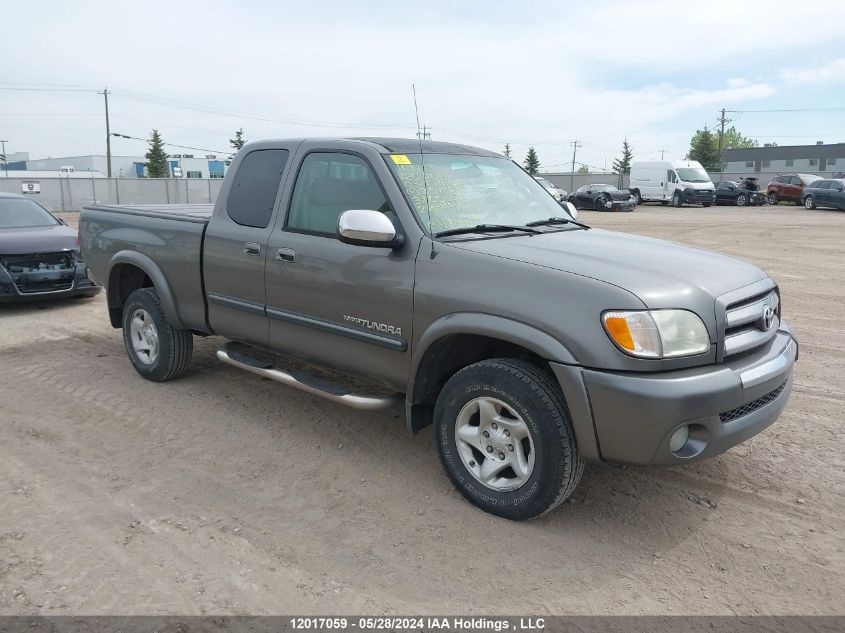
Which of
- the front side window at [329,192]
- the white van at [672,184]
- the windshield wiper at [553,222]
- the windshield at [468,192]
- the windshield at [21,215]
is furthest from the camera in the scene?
the white van at [672,184]

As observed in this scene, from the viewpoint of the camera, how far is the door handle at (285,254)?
4.39m

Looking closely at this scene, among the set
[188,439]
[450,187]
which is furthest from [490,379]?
[188,439]

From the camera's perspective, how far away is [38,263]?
887 cm

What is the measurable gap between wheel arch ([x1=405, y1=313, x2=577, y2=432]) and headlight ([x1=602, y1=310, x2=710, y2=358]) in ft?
0.77

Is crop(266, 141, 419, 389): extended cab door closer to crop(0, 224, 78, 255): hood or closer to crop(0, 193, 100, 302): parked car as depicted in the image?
crop(0, 193, 100, 302): parked car

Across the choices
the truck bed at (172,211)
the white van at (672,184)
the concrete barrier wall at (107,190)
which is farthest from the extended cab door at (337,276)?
the white van at (672,184)

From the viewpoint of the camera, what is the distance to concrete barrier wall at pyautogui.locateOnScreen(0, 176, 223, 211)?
35188mm

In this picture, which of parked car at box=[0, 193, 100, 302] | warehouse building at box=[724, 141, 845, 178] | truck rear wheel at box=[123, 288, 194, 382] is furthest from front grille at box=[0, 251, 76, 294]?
warehouse building at box=[724, 141, 845, 178]

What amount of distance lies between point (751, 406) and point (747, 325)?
1.40ft

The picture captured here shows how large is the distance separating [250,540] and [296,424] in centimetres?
154

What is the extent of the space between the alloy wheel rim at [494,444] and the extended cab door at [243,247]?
173cm

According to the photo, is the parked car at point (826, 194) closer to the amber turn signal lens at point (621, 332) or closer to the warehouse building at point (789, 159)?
the amber turn signal lens at point (621, 332)

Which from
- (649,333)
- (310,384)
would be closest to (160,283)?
(310,384)

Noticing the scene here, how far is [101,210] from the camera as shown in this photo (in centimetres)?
624
